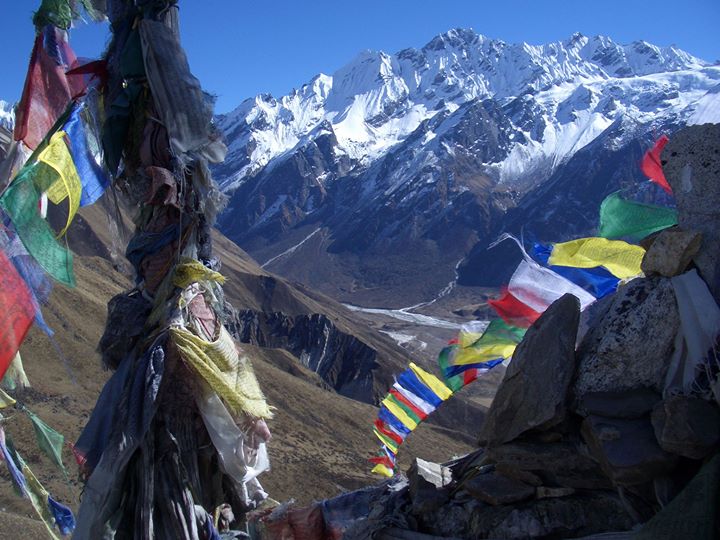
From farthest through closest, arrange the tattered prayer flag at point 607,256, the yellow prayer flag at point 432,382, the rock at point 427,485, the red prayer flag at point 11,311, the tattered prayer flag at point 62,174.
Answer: the yellow prayer flag at point 432,382
the tattered prayer flag at point 607,256
the tattered prayer flag at point 62,174
the red prayer flag at point 11,311
the rock at point 427,485

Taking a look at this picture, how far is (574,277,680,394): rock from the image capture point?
2.87 meters

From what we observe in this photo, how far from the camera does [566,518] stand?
9.07 feet

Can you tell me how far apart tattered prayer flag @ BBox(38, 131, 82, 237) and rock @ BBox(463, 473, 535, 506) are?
245 centimetres

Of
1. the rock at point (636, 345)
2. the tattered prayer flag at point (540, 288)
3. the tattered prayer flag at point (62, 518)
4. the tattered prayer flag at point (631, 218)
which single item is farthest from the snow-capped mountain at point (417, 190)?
the rock at point (636, 345)

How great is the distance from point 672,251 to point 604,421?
28.2 inches

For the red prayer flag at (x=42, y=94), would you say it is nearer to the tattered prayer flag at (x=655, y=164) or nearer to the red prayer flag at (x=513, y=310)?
the red prayer flag at (x=513, y=310)

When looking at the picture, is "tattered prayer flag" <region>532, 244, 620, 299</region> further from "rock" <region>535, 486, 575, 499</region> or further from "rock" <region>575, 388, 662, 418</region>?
"rock" <region>535, 486, 575, 499</region>

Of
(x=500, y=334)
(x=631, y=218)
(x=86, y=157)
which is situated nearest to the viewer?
(x=631, y=218)

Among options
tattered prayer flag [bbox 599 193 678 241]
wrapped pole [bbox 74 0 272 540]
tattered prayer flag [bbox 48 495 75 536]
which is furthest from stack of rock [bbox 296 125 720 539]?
tattered prayer flag [bbox 48 495 75 536]

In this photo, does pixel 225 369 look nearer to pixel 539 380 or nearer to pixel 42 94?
pixel 539 380

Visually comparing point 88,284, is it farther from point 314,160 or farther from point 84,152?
point 314,160

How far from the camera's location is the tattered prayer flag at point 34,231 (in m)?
3.75

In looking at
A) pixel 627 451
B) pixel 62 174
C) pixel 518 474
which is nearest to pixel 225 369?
pixel 62 174

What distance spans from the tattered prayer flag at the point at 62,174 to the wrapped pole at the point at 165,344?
206 mm
